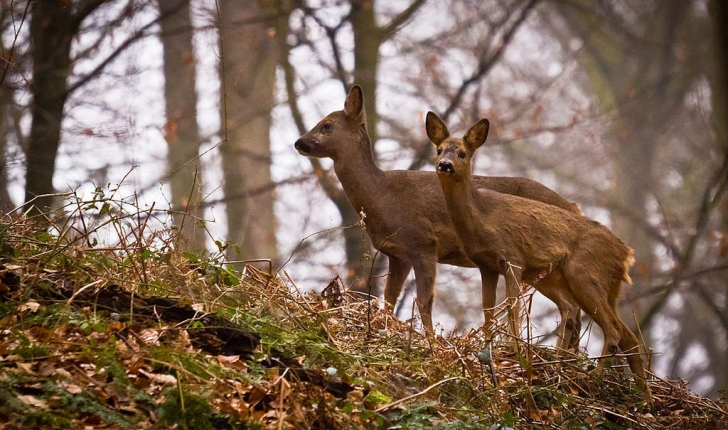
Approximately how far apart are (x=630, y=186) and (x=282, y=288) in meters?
21.6

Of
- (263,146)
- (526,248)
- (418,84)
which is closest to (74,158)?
(263,146)

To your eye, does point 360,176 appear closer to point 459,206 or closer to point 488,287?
point 459,206

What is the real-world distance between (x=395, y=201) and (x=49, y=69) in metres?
3.97

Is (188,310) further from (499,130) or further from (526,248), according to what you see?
(499,130)

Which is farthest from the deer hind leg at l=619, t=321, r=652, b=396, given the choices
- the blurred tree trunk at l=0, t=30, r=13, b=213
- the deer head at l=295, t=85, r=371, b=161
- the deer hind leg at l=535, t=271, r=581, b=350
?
the blurred tree trunk at l=0, t=30, r=13, b=213

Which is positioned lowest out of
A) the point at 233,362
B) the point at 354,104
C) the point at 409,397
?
the point at 409,397

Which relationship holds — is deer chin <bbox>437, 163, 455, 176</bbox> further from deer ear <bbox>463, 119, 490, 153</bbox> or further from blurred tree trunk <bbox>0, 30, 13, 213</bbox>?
blurred tree trunk <bbox>0, 30, 13, 213</bbox>

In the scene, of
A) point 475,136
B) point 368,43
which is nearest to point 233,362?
point 475,136

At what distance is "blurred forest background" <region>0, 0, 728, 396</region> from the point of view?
10.3 meters

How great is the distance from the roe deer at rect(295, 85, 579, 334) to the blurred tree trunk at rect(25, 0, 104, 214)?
2684mm

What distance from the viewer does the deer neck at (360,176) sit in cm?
959

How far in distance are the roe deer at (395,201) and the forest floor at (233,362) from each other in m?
1.87

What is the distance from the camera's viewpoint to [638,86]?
2673 cm

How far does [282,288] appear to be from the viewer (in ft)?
22.0
